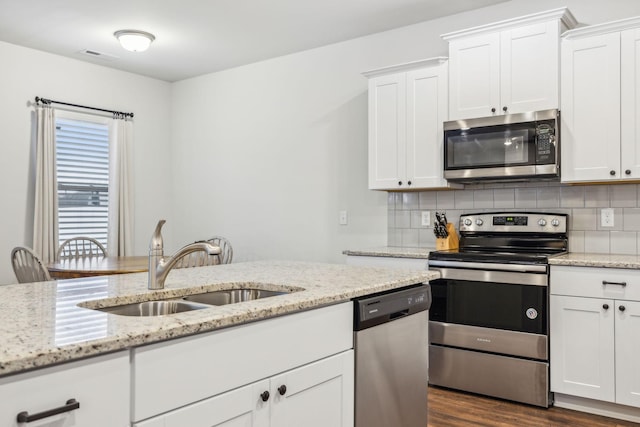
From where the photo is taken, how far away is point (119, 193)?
5254 millimetres

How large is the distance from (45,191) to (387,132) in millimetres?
3001

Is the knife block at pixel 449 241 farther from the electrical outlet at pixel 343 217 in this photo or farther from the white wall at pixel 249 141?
the electrical outlet at pixel 343 217

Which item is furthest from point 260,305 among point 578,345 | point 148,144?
point 148,144

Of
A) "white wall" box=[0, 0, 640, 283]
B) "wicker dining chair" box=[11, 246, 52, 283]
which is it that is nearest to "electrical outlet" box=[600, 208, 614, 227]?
"white wall" box=[0, 0, 640, 283]

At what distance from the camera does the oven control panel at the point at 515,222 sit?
3410 mm

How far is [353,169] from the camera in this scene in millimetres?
4457

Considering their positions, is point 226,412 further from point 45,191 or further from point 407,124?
point 45,191

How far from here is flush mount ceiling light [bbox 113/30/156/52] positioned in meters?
4.19

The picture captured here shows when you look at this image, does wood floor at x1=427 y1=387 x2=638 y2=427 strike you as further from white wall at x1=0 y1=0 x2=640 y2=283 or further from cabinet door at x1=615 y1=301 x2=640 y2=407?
white wall at x1=0 y1=0 x2=640 y2=283

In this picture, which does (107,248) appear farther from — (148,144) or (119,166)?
(148,144)

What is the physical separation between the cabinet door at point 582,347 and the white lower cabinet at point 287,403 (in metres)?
1.69

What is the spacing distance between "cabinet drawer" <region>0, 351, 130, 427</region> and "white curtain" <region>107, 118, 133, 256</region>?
431 cm

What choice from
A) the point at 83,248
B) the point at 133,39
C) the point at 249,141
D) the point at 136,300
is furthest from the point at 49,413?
the point at 249,141

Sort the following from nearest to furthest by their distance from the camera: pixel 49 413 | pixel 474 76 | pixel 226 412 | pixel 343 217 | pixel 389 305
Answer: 1. pixel 49 413
2. pixel 226 412
3. pixel 389 305
4. pixel 474 76
5. pixel 343 217
